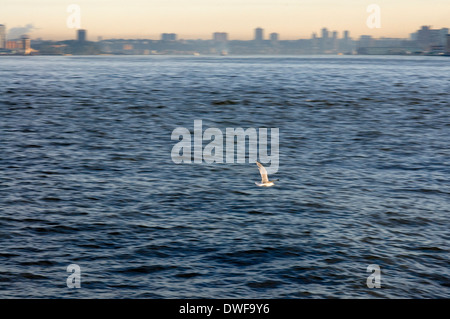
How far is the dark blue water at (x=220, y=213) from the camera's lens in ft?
60.8

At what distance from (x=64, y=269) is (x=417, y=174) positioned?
21.7 metres

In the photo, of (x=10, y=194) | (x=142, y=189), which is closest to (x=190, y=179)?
(x=142, y=189)

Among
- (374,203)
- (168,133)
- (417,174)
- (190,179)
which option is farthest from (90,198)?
(168,133)

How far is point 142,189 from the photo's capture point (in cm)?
2980

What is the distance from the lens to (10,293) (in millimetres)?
17266

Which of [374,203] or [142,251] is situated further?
[374,203]

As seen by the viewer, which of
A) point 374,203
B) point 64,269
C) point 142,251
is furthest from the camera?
point 374,203

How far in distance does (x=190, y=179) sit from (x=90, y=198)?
6119 mm

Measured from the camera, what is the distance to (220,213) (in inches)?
1011

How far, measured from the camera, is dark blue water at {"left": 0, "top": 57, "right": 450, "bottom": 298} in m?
18.5
